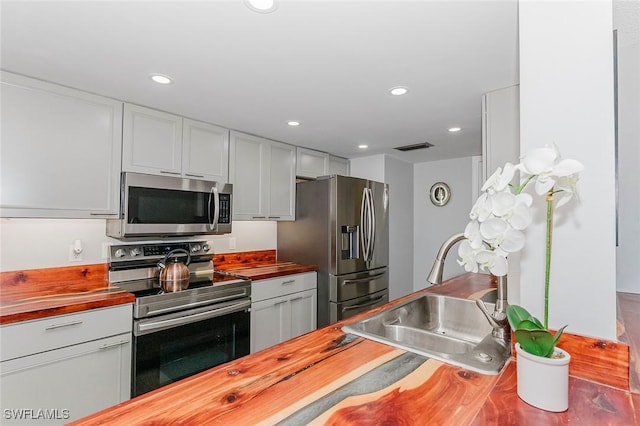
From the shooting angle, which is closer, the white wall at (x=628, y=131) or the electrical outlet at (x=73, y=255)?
the white wall at (x=628, y=131)

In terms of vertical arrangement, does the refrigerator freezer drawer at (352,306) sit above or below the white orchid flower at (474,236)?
below

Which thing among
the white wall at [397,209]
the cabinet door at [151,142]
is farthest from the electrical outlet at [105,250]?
the white wall at [397,209]

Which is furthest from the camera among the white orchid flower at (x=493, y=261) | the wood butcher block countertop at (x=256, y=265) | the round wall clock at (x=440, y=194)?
the round wall clock at (x=440, y=194)

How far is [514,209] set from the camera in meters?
0.74

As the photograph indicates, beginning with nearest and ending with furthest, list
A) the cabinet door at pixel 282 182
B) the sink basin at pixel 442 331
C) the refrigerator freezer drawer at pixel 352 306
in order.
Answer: the sink basin at pixel 442 331 → the refrigerator freezer drawer at pixel 352 306 → the cabinet door at pixel 282 182

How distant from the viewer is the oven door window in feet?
6.25

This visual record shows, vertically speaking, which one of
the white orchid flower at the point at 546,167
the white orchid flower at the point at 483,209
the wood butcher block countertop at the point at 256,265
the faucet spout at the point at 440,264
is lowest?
the wood butcher block countertop at the point at 256,265

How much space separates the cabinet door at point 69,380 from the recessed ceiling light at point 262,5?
193cm

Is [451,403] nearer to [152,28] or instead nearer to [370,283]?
[152,28]

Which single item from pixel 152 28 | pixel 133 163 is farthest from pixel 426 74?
pixel 133 163

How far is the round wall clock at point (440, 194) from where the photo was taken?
167 inches

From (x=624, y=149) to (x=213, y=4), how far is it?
1.76 meters

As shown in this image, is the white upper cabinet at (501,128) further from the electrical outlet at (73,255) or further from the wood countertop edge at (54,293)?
the electrical outlet at (73,255)

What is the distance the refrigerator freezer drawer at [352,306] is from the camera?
2.99m
